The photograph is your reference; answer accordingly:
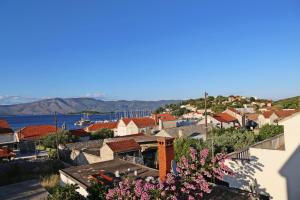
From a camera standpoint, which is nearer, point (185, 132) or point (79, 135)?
point (185, 132)

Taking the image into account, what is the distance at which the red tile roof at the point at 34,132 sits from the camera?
181 ft

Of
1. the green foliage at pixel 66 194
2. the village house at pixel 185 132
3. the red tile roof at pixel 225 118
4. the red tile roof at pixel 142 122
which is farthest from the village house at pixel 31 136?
the green foliage at pixel 66 194

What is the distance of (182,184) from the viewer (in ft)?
28.2

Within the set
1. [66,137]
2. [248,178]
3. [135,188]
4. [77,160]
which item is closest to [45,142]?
[66,137]

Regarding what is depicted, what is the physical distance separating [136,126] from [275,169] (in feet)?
170

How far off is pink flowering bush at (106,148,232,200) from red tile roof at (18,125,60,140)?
167 feet

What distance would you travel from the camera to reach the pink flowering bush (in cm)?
808

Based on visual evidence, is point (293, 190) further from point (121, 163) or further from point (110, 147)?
point (110, 147)

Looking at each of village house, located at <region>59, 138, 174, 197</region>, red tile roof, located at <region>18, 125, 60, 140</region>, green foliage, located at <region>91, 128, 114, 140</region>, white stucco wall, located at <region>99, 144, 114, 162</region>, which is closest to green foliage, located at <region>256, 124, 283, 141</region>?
white stucco wall, located at <region>99, 144, 114, 162</region>

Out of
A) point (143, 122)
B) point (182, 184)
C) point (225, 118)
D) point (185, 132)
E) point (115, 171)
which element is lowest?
point (185, 132)

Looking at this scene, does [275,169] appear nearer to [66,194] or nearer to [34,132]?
[66,194]

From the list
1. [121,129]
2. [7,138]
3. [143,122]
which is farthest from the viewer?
[121,129]

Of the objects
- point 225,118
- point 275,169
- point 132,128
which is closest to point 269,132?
point 225,118

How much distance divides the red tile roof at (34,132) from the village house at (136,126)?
15.6m
